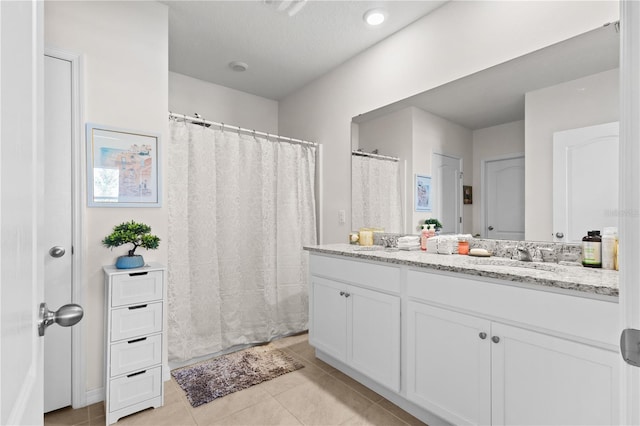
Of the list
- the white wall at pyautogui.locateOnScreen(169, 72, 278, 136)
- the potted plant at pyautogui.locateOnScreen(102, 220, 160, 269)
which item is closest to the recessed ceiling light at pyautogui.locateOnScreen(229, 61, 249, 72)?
the white wall at pyautogui.locateOnScreen(169, 72, 278, 136)

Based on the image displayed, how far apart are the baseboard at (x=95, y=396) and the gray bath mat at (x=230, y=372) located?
Answer: 0.43 m

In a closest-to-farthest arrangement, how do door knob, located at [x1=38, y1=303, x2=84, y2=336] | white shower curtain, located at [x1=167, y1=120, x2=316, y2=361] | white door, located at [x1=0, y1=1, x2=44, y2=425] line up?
white door, located at [x1=0, y1=1, x2=44, y2=425] → door knob, located at [x1=38, y1=303, x2=84, y2=336] → white shower curtain, located at [x1=167, y1=120, x2=316, y2=361]

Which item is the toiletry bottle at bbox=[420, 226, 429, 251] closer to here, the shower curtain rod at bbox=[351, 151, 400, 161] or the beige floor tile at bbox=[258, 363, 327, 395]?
the shower curtain rod at bbox=[351, 151, 400, 161]

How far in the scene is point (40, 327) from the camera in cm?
60

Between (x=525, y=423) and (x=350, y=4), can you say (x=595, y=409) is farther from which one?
(x=350, y=4)

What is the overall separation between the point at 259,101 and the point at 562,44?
9.63ft

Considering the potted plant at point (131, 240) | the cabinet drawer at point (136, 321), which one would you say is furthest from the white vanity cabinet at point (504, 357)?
the potted plant at point (131, 240)

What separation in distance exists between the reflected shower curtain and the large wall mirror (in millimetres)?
13

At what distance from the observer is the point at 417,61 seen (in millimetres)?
2359

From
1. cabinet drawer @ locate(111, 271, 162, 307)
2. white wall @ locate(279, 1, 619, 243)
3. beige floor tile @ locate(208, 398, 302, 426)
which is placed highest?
white wall @ locate(279, 1, 619, 243)

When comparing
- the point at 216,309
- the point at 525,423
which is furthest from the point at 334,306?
the point at 525,423

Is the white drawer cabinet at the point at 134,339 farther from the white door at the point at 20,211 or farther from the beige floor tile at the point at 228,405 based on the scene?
the white door at the point at 20,211

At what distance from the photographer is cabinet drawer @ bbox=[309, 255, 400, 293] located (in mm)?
1862

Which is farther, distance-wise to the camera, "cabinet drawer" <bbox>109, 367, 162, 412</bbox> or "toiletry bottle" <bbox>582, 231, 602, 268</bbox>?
"cabinet drawer" <bbox>109, 367, 162, 412</bbox>
